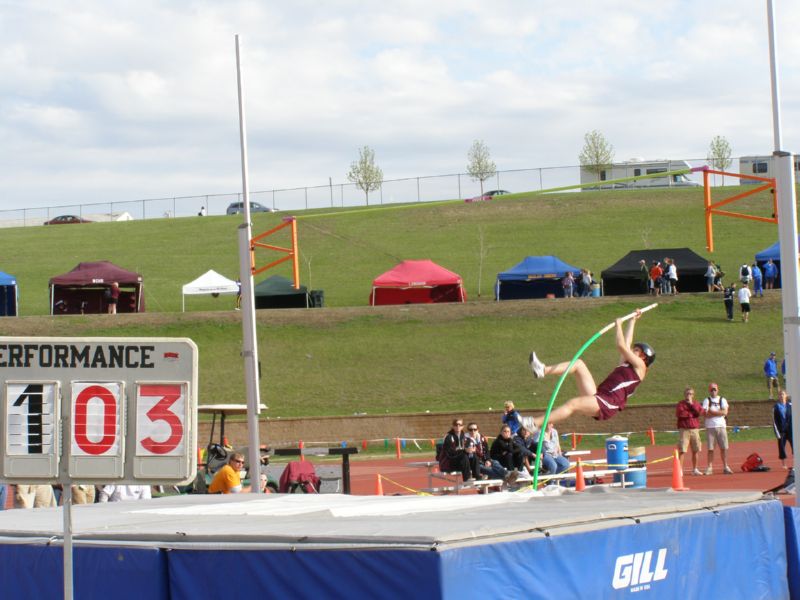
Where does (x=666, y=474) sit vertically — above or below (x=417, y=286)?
below

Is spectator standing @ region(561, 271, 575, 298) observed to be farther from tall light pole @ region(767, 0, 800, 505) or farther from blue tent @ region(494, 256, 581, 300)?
tall light pole @ region(767, 0, 800, 505)

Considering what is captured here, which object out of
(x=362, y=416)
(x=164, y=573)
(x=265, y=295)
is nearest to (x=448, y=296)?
(x=265, y=295)

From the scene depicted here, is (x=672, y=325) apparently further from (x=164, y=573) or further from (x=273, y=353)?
(x=164, y=573)

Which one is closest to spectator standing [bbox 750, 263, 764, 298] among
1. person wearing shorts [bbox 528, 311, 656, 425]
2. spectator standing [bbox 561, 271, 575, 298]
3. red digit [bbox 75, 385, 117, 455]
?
spectator standing [bbox 561, 271, 575, 298]

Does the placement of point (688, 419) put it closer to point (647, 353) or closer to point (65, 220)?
point (647, 353)

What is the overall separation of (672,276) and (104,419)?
42613 millimetres

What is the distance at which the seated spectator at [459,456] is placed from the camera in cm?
1992

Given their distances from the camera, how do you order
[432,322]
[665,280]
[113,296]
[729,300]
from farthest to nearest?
[113,296] → [665,280] → [432,322] → [729,300]

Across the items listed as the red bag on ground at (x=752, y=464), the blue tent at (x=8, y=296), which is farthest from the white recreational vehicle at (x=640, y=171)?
the red bag on ground at (x=752, y=464)

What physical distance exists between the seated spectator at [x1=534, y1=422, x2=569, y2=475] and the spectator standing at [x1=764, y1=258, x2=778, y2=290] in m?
28.8

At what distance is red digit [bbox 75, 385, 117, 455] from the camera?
653 centimetres

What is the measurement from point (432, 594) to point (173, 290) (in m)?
56.2

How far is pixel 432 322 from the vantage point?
46969 millimetres

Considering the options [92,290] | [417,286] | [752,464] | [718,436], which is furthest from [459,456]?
[92,290]
